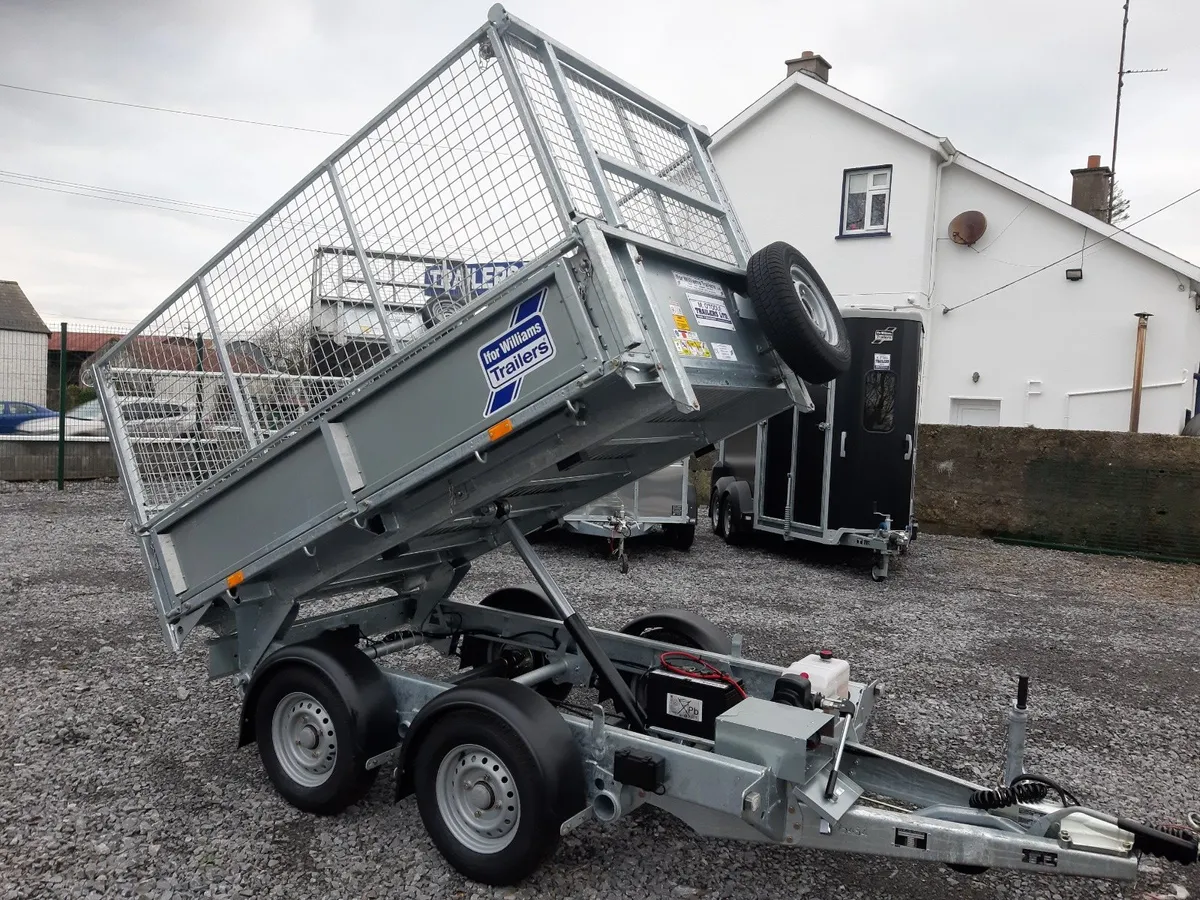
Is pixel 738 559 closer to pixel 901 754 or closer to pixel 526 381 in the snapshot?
pixel 901 754

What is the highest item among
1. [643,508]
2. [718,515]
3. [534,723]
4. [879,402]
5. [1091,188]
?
[1091,188]

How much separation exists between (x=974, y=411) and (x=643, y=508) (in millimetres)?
9362

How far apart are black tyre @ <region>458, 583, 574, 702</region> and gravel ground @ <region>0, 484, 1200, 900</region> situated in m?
1.06

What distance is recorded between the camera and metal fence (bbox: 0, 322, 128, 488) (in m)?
13.8

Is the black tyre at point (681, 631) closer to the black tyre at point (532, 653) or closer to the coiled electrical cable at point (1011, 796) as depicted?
the black tyre at point (532, 653)

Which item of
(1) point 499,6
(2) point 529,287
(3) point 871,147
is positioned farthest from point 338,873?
(3) point 871,147

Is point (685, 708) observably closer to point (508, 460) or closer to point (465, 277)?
point (508, 460)

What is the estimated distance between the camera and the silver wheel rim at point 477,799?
338 centimetres

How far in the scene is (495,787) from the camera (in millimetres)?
3412

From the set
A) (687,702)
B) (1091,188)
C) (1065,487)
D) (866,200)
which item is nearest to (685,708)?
(687,702)

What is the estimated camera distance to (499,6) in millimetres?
3244

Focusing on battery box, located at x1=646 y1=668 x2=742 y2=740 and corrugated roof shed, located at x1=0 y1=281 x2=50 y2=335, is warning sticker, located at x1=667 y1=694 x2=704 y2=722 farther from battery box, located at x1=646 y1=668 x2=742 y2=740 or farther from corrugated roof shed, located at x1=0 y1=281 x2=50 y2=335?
corrugated roof shed, located at x1=0 y1=281 x2=50 y2=335

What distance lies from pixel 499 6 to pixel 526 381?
54.7 inches

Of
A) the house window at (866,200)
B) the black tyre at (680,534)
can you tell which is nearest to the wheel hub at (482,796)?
the black tyre at (680,534)
